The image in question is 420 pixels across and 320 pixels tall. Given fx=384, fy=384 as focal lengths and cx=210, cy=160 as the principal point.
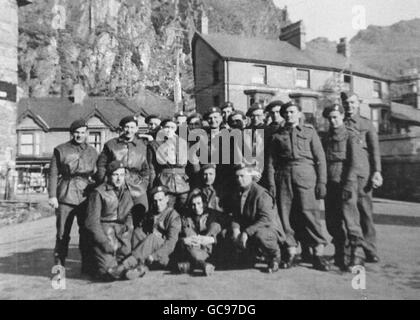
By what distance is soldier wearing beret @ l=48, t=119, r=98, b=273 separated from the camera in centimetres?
493

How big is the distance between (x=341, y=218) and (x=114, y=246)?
2.82 m

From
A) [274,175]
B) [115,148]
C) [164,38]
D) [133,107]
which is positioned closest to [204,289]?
[274,175]

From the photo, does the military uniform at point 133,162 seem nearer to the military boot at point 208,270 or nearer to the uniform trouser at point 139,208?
the uniform trouser at point 139,208

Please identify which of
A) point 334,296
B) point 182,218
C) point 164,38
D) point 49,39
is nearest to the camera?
point 334,296

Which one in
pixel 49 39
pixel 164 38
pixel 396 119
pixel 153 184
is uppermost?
pixel 164 38

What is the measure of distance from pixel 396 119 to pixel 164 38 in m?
41.7

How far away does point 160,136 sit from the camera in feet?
18.0

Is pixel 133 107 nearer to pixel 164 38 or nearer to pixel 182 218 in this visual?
pixel 182 218

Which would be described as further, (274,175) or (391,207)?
(391,207)

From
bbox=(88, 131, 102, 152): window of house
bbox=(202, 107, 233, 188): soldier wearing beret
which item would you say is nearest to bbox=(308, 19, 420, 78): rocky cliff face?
bbox=(88, 131, 102, 152): window of house

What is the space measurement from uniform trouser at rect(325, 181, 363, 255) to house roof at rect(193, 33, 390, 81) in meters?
18.9

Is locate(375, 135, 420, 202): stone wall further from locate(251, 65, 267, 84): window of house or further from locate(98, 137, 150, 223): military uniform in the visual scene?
locate(251, 65, 267, 84): window of house

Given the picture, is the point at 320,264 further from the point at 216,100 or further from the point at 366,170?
the point at 216,100

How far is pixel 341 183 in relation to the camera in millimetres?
4898
